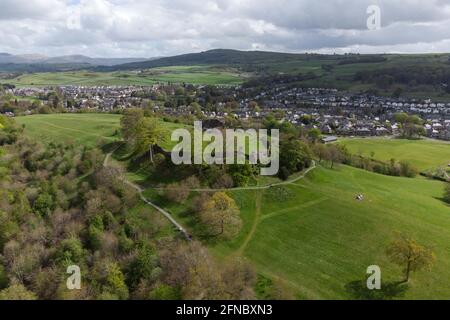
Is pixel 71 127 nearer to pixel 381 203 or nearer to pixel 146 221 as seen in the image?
pixel 146 221

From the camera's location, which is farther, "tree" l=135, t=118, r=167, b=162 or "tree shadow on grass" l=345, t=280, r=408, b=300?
"tree" l=135, t=118, r=167, b=162

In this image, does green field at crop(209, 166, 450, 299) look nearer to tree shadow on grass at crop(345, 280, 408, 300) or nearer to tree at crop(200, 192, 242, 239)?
tree shadow on grass at crop(345, 280, 408, 300)

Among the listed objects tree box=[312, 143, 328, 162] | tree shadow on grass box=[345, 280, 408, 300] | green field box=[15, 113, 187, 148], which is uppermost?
green field box=[15, 113, 187, 148]

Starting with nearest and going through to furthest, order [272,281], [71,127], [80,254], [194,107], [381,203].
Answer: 1. [272,281]
2. [80,254]
3. [381,203]
4. [71,127]
5. [194,107]

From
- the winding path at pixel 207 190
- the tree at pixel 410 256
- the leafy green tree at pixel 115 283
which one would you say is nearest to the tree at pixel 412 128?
the winding path at pixel 207 190

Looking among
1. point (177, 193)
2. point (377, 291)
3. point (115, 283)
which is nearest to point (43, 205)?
point (177, 193)

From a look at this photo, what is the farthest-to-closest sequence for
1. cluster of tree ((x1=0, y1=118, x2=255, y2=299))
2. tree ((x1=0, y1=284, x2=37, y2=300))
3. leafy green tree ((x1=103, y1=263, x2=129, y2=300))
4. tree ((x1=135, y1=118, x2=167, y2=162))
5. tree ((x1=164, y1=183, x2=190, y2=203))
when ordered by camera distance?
tree ((x1=135, y1=118, x2=167, y2=162))
tree ((x1=164, y1=183, x2=190, y2=203))
leafy green tree ((x1=103, y1=263, x2=129, y2=300))
cluster of tree ((x1=0, y1=118, x2=255, y2=299))
tree ((x1=0, y1=284, x2=37, y2=300))

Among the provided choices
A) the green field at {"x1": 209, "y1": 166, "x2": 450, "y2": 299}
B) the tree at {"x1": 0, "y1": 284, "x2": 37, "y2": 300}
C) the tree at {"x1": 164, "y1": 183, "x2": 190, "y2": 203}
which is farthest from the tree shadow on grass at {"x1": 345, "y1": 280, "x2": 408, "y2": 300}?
the tree at {"x1": 0, "y1": 284, "x2": 37, "y2": 300}
